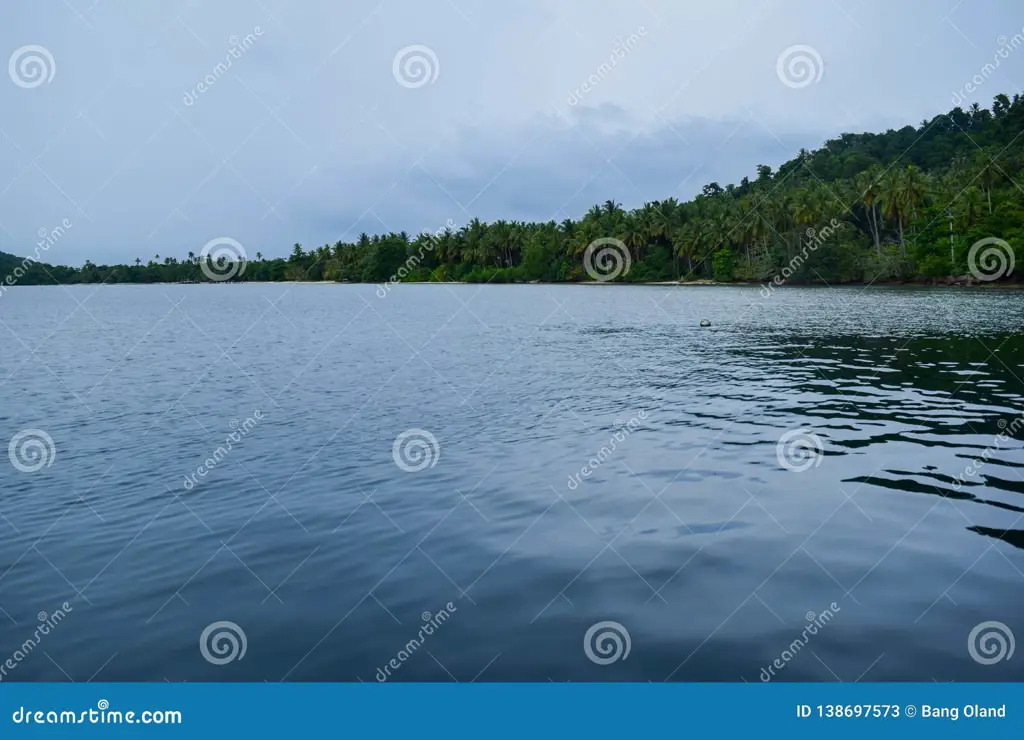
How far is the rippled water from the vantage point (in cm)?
827

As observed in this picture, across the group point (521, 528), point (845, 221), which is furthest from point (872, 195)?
point (521, 528)

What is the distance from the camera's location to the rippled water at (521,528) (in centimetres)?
827

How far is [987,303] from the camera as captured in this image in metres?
67.5

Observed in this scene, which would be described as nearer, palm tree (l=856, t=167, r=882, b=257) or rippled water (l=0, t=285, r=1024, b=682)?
rippled water (l=0, t=285, r=1024, b=682)

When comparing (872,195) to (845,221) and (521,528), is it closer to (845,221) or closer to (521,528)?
(845,221)

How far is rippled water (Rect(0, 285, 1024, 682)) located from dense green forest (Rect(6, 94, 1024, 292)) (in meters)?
58.8

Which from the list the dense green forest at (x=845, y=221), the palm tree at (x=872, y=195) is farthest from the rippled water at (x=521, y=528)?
the palm tree at (x=872, y=195)

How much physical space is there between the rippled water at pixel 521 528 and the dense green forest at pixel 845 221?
58842mm

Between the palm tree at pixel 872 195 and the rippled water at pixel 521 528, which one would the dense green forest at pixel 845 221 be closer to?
the palm tree at pixel 872 195

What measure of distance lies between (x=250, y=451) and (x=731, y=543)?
11.3 m

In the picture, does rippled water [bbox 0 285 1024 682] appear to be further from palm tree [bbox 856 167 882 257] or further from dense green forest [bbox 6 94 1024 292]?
palm tree [bbox 856 167 882 257]

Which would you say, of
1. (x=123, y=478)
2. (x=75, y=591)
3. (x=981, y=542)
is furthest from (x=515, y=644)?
(x=123, y=478)

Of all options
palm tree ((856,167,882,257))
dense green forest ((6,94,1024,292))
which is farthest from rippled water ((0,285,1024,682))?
palm tree ((856,167,882,257))

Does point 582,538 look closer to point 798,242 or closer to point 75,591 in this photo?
point 75,591
